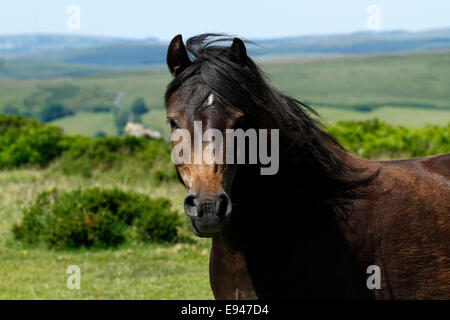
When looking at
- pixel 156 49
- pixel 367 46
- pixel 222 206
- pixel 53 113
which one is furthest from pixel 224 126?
pixel 156 49

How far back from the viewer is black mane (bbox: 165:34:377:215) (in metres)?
3.04

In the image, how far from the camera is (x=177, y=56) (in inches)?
128

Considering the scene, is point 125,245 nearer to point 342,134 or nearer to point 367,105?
point 342,134

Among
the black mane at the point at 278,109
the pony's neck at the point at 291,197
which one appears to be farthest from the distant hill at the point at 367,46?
the pony's neck at the point at 291,197

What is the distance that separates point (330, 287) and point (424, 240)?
0.69 meters

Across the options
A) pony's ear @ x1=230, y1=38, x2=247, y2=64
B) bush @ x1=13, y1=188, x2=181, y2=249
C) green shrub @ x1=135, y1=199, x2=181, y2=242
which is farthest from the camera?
green shrub @ x1=135, y1=199, x2=181, y2=242

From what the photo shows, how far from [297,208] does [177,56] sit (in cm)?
108

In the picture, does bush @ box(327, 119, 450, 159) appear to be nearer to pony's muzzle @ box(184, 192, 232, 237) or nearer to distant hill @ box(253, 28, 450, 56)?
pony's muzzle @ box(184, 192, 232, 237)

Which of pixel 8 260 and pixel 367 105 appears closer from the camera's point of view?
pixel 8 260

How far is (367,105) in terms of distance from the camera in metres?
60.0

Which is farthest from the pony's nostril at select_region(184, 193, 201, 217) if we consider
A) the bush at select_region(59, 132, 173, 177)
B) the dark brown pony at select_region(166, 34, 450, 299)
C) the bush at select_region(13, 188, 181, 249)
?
the bush at select_region(59, 132, 173, 177)

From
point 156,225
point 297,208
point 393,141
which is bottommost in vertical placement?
point 297,208

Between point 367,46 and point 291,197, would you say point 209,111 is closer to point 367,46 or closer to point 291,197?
point 291,197
